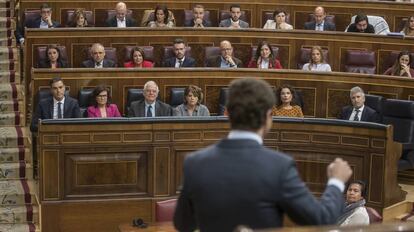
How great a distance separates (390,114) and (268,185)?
355 cm

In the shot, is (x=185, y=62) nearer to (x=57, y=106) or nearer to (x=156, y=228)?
(x=57, y=106)

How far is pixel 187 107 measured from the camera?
5.30 m

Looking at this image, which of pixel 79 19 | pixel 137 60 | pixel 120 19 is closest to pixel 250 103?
pixel 137 60

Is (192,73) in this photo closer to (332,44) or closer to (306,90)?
(306,90)

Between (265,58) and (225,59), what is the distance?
11.0 inches

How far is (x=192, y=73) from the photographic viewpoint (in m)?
5.74

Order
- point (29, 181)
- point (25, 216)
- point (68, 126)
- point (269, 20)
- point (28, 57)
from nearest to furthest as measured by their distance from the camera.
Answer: point (68, 126) → point (25, 216) → point (29, 181) → point (28, 57) → point (269, 20)

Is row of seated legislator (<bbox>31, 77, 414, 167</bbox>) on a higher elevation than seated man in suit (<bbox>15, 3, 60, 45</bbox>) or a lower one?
lower

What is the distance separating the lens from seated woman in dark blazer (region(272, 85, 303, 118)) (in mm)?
5406

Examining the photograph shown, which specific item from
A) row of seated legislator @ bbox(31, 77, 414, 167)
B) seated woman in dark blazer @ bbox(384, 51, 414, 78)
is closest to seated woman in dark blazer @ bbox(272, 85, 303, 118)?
row of seated legislator @ bbox(31, 77, 414, 167)

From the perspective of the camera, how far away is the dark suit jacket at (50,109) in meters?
5.30

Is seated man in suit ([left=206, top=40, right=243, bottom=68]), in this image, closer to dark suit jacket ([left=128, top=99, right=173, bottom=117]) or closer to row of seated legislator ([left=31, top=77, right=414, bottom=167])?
row of seated legislator ([left=31, top=77, right=414, bottom=167])

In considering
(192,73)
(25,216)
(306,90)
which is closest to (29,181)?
(25,216)

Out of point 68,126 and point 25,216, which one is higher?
point 68,126
